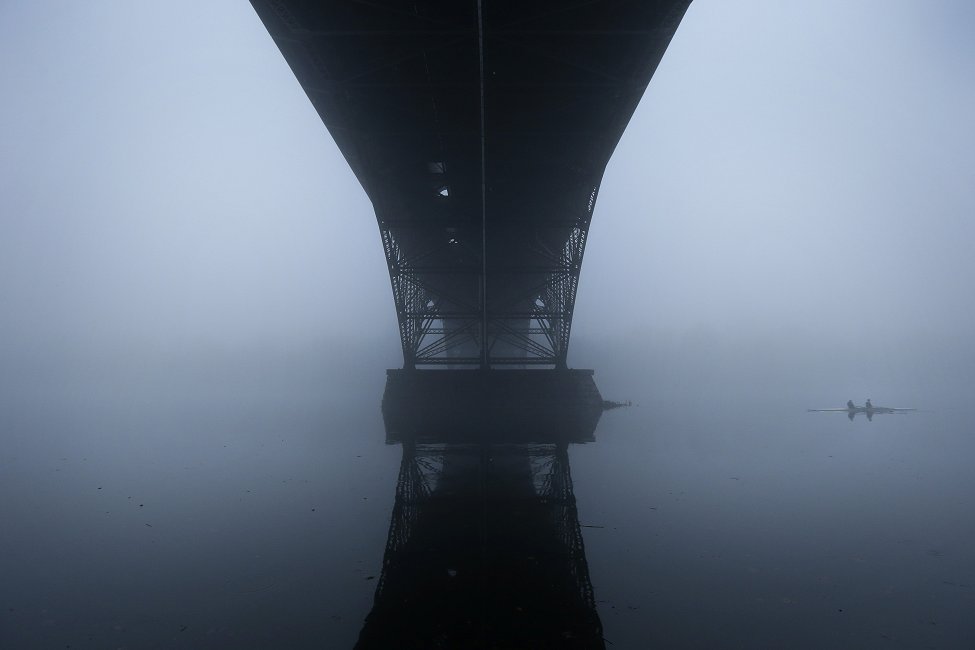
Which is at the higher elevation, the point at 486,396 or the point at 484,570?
the point at 486,396

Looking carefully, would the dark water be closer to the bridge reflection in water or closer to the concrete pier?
the bridge reflection in water

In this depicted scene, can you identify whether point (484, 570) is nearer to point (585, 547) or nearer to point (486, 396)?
point (585, 547)

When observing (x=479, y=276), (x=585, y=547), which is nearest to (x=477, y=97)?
(x=585, y=547)

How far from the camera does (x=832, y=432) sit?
2397 cm

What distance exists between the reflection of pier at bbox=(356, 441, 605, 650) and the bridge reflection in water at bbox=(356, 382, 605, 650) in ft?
0.04

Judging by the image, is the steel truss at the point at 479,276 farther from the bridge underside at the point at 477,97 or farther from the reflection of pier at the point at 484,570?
the reflection of pier at the point at 484,570

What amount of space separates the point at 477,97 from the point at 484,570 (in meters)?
11.0

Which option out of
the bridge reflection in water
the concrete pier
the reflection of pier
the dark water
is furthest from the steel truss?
the reflection of pier

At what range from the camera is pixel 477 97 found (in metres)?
12.9

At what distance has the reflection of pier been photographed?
460 cm

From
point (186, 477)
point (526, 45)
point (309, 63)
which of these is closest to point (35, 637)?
point (186, 477)

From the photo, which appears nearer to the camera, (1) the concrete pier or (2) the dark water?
Result: (2) the dark water

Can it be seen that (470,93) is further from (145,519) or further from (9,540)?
(9,540)

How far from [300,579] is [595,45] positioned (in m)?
11.8
